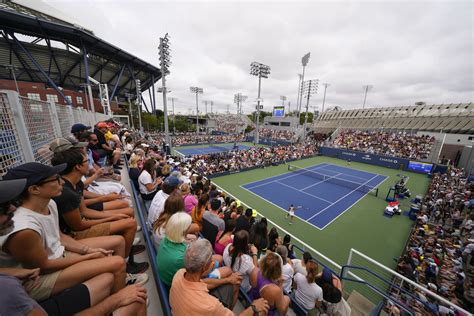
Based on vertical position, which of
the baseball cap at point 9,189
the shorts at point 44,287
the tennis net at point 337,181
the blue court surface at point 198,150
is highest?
the baseball cap at point 9,189

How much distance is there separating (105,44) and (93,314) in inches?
1285

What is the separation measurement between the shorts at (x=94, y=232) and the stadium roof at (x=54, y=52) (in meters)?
28.6

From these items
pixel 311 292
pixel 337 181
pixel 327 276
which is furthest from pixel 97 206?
pixel 337 181

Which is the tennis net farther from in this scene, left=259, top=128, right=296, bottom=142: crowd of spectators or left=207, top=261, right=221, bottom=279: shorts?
left=259, top=128, right=296, bottom=142: crowd of spectators

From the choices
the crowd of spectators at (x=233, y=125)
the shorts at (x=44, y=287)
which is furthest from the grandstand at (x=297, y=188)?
the crowd of spectators at (x=233, y=125)

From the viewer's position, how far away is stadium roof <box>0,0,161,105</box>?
19.8 meters

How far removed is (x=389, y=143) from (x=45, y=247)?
127ft

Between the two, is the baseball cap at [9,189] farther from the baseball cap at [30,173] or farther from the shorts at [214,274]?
the shorts at [214,274]

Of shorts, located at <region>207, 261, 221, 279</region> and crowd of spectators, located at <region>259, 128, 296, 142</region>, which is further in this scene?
crowd of spectators, located at <region>259, 128, 296, 142</region>

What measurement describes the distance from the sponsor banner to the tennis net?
10656 mm

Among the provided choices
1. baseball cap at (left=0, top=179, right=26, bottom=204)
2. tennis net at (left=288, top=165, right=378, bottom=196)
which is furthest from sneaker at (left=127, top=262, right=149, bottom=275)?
tennis net at (left=288, top=165, right=378, bottom=196)

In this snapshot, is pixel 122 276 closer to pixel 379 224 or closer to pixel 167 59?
pixel 379 224

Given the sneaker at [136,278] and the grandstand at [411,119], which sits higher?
the grandstand at [411,119]

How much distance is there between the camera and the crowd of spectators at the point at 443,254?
5.94 metres
